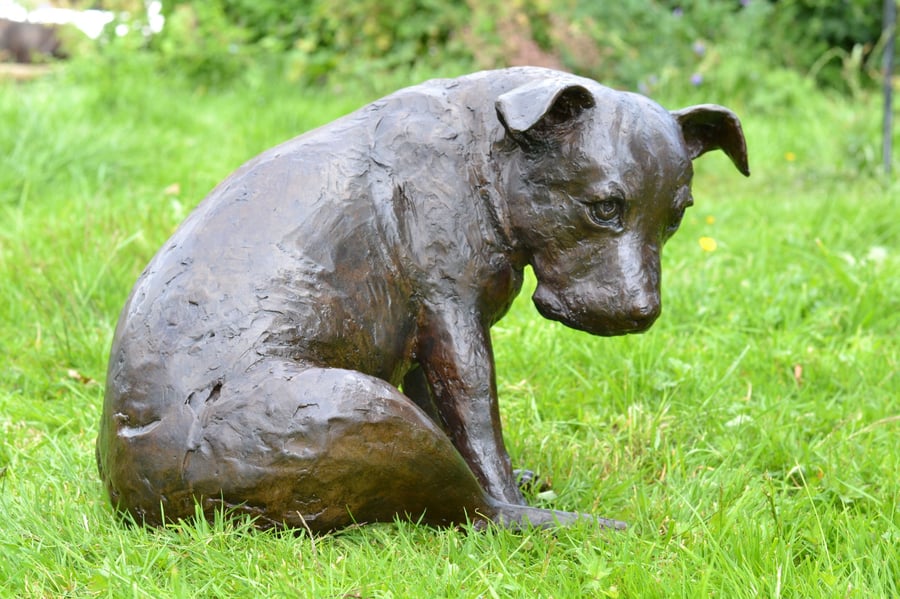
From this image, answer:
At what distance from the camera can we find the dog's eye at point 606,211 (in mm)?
2729

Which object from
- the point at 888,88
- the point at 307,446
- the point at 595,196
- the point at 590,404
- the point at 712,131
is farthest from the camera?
the point at 888,88

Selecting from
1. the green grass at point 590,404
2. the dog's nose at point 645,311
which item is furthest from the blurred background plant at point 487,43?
the dog's nose at point 645,311

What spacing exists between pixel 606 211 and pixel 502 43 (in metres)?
7.48

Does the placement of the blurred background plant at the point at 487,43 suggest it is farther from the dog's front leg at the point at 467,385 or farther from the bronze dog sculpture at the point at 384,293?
the dog's front leg at the point at 467,385

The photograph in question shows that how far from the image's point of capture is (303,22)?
434 inches

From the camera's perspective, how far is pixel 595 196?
2711mm

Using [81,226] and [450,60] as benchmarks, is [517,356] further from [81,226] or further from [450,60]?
[450,60]

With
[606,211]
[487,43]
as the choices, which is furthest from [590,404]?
[487,43]

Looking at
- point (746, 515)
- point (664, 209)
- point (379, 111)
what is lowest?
point (746, 515)

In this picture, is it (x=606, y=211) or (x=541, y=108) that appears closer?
(x=541, y=108)

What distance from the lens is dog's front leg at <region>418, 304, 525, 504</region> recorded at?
281 cm

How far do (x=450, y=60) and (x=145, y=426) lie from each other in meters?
8.07

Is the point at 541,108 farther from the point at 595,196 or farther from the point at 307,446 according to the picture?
the point at 307,446

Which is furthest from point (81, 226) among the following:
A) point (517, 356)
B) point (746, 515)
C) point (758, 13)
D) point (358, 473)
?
point (758, 13)
